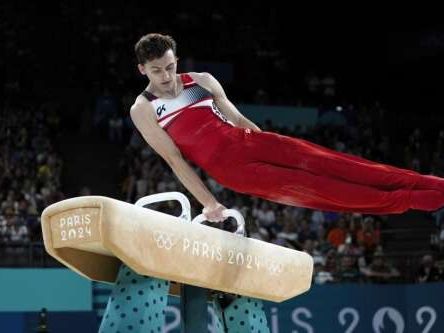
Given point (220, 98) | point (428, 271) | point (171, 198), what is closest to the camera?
point (171, 198)

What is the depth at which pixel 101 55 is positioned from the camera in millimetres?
18219

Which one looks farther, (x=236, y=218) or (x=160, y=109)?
(x=160, y=109)

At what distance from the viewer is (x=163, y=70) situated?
4.73m

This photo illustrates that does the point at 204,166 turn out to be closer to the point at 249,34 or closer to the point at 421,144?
the point at 421,144

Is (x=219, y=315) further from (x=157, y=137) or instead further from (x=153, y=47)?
(x=153, y=47)

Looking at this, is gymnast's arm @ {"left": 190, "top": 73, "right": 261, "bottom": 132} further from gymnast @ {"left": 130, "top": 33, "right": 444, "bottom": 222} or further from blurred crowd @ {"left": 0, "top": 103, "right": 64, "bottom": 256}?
blurred crowd @ {"left": 0, "top": 103, "right": 64, "bottom": 256}

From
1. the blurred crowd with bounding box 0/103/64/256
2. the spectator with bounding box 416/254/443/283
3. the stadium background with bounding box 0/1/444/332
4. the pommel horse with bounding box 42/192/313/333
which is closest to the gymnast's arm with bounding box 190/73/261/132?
the pommel horse with bounding box 42/192/313/333

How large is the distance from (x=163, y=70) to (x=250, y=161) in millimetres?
652

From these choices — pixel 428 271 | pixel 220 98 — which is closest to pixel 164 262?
pixel 220 98

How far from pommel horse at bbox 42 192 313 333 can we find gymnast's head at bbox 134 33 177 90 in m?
0.65

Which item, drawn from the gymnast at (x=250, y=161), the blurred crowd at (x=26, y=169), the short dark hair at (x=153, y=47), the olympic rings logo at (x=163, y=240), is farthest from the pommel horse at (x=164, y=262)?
the blurred crowd at (x=26, y=169)

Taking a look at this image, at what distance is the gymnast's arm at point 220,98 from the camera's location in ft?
16.6

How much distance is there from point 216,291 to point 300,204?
638 millimetres

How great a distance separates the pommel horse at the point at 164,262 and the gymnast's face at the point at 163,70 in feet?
2.10
